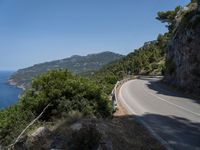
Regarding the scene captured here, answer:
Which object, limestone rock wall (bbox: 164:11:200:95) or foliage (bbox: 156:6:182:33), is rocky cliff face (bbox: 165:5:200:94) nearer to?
limestone rock wall (bbox: 164:11:200:95)

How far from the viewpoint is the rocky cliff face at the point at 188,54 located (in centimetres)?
3158

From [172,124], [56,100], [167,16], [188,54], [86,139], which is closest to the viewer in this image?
[86,139]

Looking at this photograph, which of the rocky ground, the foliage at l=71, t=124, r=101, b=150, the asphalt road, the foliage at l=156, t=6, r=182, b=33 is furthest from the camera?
the foliage at l=156, t=6, r=182, b=33

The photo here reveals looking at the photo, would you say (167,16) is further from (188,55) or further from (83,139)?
(83,139)

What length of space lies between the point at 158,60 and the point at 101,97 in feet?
248

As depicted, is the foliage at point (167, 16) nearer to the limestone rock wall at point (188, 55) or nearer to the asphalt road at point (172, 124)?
the limestone rock wall at point (188, 55)

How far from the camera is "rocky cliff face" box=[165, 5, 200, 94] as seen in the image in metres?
31.6

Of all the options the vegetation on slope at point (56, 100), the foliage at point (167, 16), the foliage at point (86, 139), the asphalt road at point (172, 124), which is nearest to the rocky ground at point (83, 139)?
the foliage at point (86, 139)

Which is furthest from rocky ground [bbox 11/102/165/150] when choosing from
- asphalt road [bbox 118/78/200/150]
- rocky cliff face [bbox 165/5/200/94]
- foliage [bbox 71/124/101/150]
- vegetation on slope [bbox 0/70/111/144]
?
rocky cliff face [bbox 165/5/200/94]

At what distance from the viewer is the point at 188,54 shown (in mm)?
33938

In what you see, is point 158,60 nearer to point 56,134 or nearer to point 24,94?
point 24,94

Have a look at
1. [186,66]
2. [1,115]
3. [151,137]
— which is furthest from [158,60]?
[151,137]

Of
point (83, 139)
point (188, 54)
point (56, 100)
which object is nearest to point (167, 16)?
point (188, 54)

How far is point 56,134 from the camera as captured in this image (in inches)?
399
